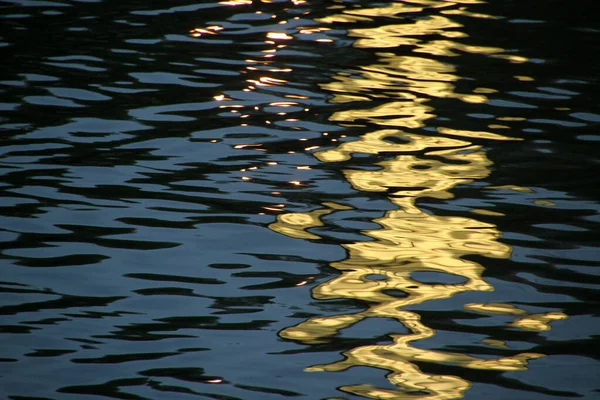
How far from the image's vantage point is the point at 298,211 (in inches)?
152

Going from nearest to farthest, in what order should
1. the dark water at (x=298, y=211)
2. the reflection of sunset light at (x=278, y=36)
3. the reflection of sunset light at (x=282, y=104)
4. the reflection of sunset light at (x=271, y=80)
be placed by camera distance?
the dark water at (x=298, y=211) < the reflection of sunset light at (x=282, y=104) < the reflection of sunset light at (x=271, y=80) < the reflection of sunset light at (x=278, y=36)

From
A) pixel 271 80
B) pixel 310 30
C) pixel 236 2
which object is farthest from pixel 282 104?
pixel 236 2

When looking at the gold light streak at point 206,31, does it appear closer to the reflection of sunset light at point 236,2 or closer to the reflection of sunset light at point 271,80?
the reflection of sunset light at point 236,2

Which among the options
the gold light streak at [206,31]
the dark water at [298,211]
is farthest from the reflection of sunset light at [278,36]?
the gold light streak at [206,31]

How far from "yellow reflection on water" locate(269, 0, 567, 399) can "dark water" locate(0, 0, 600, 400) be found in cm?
1

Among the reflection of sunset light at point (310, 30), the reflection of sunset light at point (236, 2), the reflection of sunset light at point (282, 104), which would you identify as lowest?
the reflection of sunset light at point (282, 104)

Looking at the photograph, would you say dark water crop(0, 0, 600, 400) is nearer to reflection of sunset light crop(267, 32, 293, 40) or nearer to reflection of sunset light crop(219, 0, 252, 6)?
reflection of sunset light crop(267, 32, 293, 40)

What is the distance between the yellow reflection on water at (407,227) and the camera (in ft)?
9.15

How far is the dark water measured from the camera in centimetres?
277

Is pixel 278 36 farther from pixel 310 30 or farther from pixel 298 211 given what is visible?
pixel 298 211

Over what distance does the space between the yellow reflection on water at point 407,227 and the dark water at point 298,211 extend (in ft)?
0.04

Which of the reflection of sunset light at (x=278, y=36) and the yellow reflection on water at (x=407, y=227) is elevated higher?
the reflection of sunset light at (x=278, y=36)

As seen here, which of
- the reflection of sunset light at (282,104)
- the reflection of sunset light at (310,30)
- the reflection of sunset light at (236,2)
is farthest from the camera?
the reflection of sunset light at (236,2)

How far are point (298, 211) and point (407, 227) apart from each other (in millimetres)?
492
